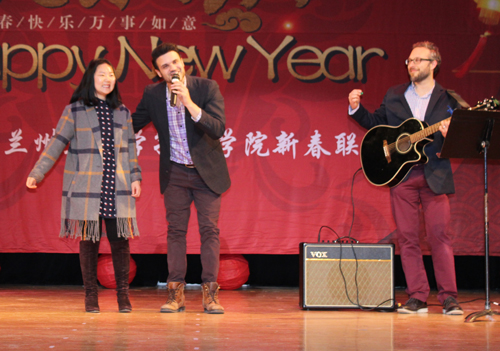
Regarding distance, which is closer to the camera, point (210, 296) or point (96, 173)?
point (96, 173)

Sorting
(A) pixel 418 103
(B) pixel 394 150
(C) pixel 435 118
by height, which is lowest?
(B) pixel 394 150

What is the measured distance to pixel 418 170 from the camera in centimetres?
305

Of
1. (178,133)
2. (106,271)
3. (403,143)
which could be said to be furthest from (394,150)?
(106,271)

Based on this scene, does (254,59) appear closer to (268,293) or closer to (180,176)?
(180,176)

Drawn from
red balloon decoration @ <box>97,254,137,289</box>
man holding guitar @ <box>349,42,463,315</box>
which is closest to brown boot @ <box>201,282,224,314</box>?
man holding guitar @ <box>349,42,463,315</box>

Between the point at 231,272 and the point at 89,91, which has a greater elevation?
the point at 89,91

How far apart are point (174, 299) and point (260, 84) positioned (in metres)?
1.72

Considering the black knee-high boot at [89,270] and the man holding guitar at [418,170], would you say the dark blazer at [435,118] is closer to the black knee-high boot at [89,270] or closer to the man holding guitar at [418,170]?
the man holding guitar at [418,170]

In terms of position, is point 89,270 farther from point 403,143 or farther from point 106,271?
point 403,143

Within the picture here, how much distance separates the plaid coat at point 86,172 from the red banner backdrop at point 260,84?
1007 millimetres

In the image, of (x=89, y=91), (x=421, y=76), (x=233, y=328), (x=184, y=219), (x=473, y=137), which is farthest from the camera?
(x=421, y=76)

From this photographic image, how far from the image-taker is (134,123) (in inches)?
122

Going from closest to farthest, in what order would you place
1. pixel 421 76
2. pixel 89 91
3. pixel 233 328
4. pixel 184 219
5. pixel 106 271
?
1. pixel 233 328
2. pixel 89 91
3. pixel 184 219
4. pixel 421 76
5. pixel 106 271

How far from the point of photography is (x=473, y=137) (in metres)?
2.76
